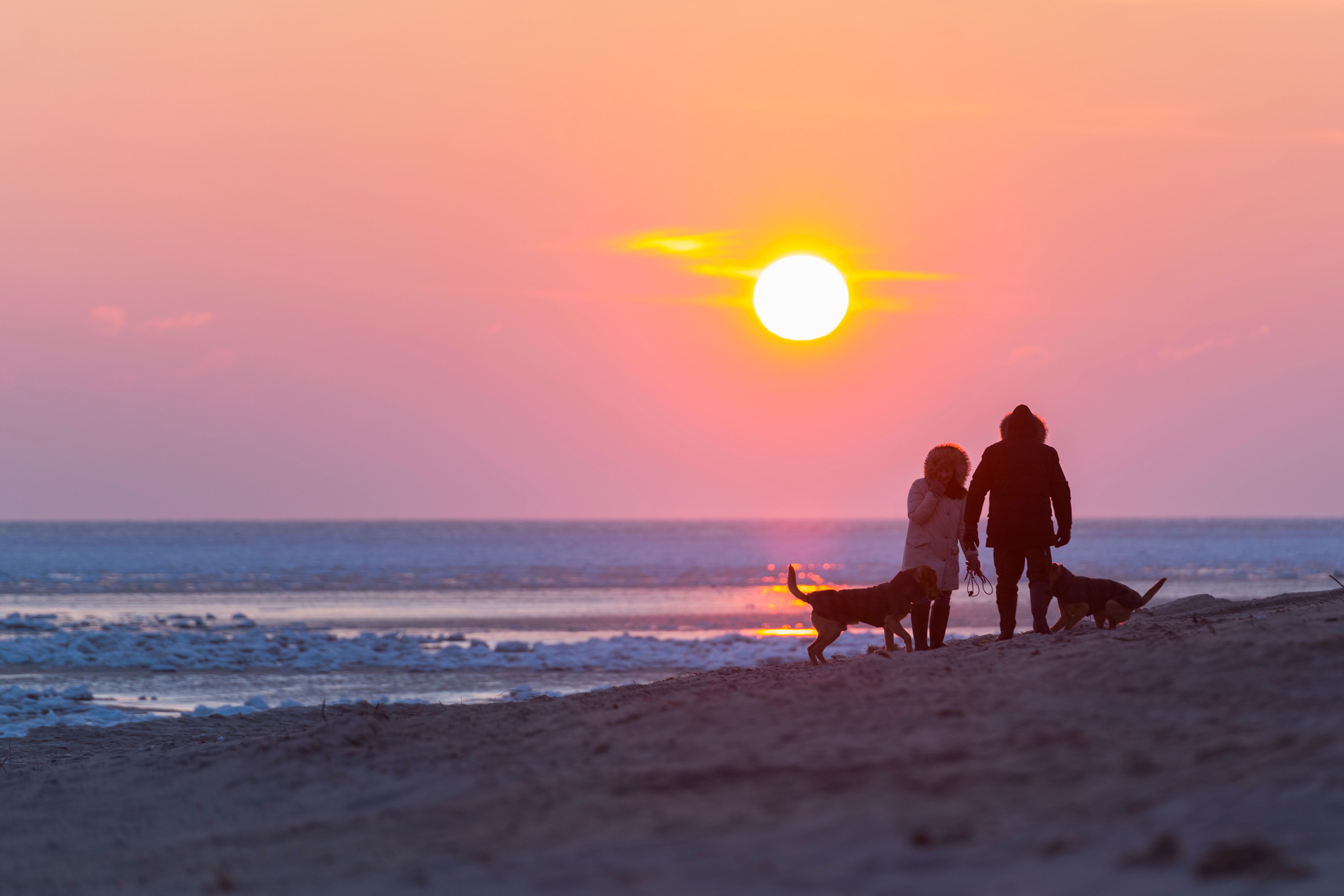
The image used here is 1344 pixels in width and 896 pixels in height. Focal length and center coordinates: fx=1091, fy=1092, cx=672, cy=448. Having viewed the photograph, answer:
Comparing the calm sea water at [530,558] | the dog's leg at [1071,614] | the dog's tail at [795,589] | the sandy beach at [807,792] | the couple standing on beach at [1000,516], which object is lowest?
the calm sea water at [530,558]

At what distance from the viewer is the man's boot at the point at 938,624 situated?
Answer: 925 cm

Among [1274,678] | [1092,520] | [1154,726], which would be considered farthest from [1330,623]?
[1092,520]

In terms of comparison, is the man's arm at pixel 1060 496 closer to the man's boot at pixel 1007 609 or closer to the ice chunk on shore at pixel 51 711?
the man's boot at pixel 1007 609

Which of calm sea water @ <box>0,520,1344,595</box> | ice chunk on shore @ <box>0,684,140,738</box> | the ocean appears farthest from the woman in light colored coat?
calm sea water @ <box>0,520,1344,595</box>

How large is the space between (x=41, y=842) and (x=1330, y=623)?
7.04 metres

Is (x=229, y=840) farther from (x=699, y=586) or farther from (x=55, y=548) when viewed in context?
(x=55, y=548)

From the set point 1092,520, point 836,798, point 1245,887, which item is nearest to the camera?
point 1245,887

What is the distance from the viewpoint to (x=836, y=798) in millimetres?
4168

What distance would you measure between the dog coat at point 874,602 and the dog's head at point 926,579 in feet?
0.07

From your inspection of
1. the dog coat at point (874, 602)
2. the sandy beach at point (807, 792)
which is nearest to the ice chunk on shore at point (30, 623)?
the sandy beach at point (807, 792)

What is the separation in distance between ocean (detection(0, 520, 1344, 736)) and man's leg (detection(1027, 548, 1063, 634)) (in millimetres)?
6175

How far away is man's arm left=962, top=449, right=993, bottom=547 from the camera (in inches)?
354

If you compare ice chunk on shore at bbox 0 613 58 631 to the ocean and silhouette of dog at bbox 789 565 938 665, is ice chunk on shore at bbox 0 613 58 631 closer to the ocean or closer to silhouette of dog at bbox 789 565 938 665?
the ocean

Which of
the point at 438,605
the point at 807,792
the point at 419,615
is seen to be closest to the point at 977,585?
the point at 438,605
